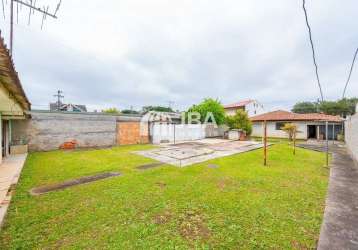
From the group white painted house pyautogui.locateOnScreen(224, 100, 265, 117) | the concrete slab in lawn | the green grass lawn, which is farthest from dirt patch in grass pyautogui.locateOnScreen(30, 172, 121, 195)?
white painted house pyautogui.locateOnScreen(224, 100, 265, 117)

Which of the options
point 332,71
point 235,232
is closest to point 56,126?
point 235,232

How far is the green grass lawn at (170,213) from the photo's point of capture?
2.46m

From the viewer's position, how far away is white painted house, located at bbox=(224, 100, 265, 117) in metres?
28.4

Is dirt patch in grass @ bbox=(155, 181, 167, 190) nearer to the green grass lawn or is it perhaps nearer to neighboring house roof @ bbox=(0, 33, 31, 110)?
the green grass lawn

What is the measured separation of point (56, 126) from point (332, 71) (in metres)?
16.8

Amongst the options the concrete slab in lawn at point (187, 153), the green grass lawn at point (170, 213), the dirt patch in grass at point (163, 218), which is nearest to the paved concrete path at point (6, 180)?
the green grass lawn at point (170, 213)

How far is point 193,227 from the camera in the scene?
2814 millimetres

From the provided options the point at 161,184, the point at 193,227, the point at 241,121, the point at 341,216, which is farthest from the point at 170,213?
the point at 241,121

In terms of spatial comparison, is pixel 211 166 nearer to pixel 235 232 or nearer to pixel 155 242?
pixel 235 232

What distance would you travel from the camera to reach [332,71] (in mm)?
9109

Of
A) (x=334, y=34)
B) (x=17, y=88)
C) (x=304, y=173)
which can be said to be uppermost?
(x=334, y=34)

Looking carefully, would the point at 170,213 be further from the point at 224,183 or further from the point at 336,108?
the point at 336,108

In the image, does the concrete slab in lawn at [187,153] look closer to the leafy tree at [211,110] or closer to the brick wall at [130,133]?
the brick wall at [130,133]

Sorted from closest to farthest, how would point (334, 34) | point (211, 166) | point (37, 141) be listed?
point (334, 34) < point (211, 166) < point (37, 141)
